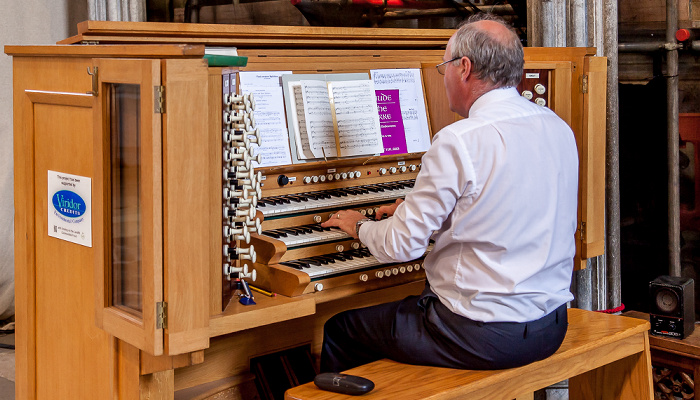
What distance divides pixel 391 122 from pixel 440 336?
1245 millimetres

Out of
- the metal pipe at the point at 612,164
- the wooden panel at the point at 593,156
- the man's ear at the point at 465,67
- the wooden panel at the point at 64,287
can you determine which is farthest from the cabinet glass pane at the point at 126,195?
the metal pipe at the point at 612,164

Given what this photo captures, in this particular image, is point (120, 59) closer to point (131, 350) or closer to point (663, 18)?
point (131, 350)

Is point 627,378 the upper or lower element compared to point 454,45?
lower

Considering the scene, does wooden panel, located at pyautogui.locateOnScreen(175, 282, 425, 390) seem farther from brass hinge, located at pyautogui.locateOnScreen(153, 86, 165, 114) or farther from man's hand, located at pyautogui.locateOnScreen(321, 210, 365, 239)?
brass hinge, located at pyautogui.locateOnScreen(153, 86, 165, 114)

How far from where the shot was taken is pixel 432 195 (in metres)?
2.46

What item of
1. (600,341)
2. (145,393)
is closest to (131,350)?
(145,393)

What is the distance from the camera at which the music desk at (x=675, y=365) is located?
351 centimetres

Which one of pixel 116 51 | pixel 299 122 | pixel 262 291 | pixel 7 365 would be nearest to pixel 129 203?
pixel 116 51

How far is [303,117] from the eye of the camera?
321 cm

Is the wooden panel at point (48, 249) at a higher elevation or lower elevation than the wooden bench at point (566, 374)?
higher

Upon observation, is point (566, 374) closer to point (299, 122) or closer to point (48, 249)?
point (299, 122)

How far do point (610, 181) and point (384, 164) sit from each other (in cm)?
132

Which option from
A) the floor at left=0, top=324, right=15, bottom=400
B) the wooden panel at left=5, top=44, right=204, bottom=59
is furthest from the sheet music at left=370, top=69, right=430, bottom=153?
the floor at left=0, top=324, right=15, bottom=400

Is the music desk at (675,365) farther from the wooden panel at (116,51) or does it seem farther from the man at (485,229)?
the wooden panel at (116,51)
